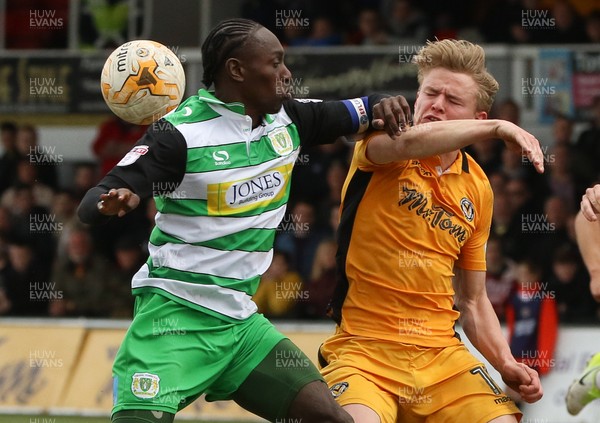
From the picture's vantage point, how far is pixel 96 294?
42.4ft

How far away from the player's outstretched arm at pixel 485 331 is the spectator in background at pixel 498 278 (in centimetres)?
511

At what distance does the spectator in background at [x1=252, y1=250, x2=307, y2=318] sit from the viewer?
11.8 metres

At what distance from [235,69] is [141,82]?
462 millimetres

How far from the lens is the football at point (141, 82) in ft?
18.4

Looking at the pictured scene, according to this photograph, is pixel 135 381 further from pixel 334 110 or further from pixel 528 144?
pixel 528 144

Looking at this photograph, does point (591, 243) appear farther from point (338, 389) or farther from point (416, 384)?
point (338, 389)

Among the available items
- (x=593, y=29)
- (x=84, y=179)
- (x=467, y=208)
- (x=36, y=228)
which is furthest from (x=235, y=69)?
(x=84, y=179)

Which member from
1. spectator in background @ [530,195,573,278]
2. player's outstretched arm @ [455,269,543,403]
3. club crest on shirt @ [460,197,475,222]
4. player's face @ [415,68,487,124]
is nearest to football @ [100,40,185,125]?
player's face @ [415,68,487,124]

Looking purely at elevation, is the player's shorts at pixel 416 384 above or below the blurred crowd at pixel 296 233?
above

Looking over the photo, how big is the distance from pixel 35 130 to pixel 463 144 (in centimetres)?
1002

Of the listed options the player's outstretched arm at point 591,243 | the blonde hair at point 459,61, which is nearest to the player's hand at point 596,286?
the player's outstretched arm at point 591,243

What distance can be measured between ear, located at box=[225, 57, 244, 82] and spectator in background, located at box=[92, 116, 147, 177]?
28.4 feet

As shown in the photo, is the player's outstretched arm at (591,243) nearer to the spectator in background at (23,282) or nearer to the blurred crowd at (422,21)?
the blurred crowd at (422,21)

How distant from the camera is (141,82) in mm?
5602
